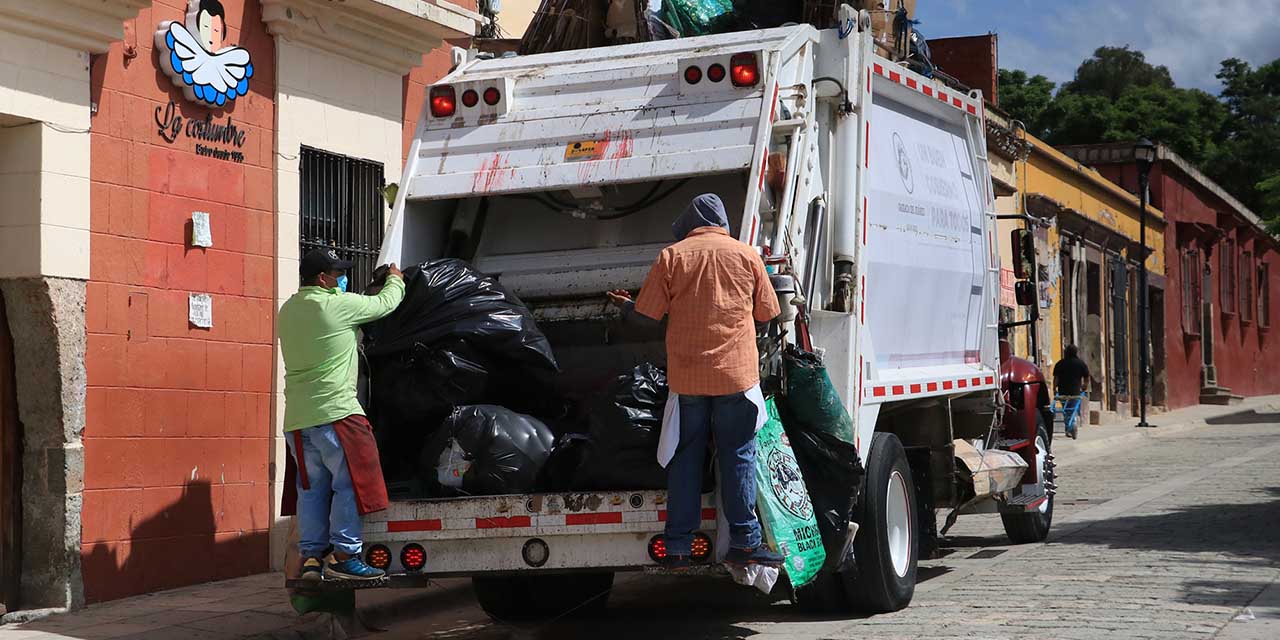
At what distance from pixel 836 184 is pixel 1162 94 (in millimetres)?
50452

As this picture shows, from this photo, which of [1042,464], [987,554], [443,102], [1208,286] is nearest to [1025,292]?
[1042,464]

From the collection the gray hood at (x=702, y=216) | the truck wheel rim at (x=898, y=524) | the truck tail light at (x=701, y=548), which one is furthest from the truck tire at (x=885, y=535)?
the gray hood at (x=702, y=216)

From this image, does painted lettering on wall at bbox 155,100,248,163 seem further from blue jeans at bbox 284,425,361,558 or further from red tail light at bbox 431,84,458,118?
blue jeans at bbox 284,425,361,558

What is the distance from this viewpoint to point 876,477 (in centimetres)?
734

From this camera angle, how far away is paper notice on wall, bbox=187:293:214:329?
9.12 meters

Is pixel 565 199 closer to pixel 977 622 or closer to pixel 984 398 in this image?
pixel 977 622

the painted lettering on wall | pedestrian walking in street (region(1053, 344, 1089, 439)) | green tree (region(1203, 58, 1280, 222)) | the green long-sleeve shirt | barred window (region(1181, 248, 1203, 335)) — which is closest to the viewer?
the green long-sleeve shirt

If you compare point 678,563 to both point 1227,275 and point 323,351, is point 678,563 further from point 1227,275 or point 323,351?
point 1227,275

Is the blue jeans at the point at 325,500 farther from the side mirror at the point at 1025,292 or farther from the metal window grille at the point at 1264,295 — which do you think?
the metal window grille at the point at 1264,295

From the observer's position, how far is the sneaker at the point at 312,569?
20.9 ft

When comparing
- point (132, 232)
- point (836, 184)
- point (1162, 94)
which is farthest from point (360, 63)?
point (1162, 94)

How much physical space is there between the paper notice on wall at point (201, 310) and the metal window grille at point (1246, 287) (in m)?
41.9

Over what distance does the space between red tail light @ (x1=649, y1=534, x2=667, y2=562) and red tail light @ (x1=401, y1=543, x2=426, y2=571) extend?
993mm

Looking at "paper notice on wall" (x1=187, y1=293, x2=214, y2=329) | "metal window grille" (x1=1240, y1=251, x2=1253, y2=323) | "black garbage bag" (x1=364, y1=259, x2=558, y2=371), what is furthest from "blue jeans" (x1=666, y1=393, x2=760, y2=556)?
"metal window grille" (x1=1240, y1=251, x2=1253, y2=323)
